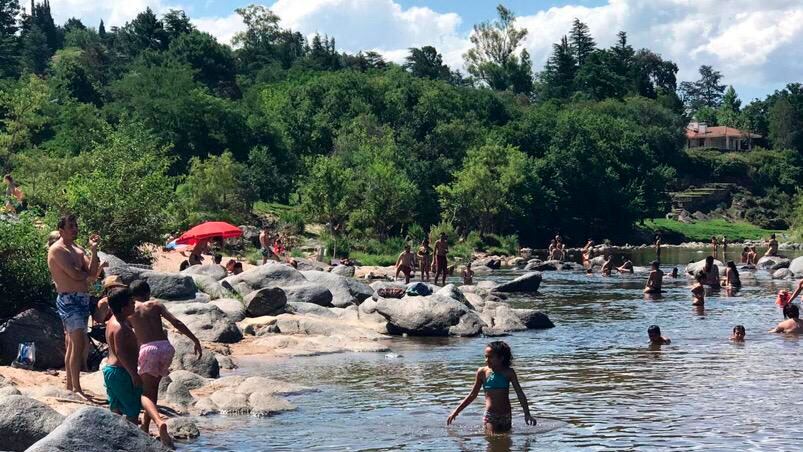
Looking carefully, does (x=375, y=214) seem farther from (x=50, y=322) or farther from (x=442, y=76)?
(x=442, y=76)

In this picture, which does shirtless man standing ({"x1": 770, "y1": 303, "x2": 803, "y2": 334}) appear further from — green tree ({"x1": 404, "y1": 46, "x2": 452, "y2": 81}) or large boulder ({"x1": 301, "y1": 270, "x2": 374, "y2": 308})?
green tree ({"x1": 404, "y1": 46, "x2": 452, "y2": 81})

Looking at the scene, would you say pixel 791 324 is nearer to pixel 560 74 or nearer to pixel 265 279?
pixel 265 279

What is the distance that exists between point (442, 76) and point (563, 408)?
113311mm

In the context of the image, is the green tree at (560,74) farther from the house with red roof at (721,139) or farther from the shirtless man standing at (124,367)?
the shirtless man standing at (124,367)

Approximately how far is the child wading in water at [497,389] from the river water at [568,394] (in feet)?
0.65

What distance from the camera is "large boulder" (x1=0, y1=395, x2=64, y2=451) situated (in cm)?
979

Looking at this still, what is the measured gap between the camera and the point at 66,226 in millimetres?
11758

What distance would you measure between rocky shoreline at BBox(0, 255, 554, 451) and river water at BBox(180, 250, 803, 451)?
48 centimetres

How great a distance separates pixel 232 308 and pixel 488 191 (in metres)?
45.5

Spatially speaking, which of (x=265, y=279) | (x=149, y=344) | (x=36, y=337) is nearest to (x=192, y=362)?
(x=36, y=337)

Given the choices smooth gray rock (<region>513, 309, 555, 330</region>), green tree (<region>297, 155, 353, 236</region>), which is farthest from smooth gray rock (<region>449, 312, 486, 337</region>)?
green tree (<region>297, 155, 353, 236</region>)

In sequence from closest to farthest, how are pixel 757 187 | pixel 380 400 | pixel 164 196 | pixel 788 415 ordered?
1. pixel 788 415
2. pixel 380 400
3. pixel 164 196
4. pixel 757 187

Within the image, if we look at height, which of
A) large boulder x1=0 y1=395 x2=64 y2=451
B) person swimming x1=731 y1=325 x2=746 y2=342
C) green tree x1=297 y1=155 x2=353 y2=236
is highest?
green tree x1=297 y1=155 x2=353 y2=236

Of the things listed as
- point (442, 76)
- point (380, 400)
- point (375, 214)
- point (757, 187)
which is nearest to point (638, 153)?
point (757, 187)
